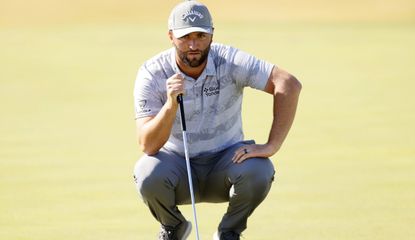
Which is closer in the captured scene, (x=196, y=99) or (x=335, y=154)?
(x=196, y=99)

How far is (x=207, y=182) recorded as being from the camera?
650 cm

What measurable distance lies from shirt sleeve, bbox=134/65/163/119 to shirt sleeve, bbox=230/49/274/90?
42cm

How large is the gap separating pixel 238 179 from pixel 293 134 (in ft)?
16.7

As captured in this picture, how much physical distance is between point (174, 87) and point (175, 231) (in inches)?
37.3

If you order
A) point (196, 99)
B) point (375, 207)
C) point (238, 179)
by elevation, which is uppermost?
point (196, 99)

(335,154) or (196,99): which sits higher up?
(196,99)

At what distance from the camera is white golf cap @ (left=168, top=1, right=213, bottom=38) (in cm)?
611

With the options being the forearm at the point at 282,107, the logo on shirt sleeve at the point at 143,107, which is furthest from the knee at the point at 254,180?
the logo on shirt sleeve at the point at 143,107

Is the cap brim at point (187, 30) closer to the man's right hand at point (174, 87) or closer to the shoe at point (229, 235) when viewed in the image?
Answer: the man's right hand at point (174, 87)

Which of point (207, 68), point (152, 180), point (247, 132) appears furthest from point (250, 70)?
point (247, 132)

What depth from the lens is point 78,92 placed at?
47.6 ft

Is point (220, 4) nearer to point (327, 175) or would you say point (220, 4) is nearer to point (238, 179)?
point (327, 175)

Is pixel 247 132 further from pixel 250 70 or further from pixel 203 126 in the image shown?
pixel 250 70

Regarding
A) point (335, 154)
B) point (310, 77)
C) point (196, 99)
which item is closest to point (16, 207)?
point (196, 99)
